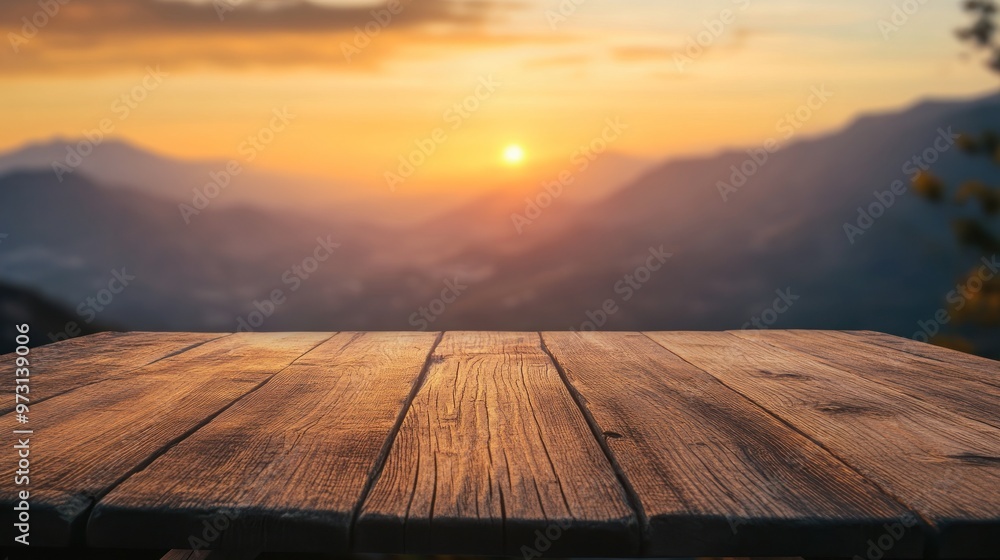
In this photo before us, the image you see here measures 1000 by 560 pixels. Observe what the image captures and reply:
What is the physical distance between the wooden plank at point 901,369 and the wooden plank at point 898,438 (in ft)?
0.15

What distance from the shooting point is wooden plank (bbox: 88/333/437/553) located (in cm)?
89

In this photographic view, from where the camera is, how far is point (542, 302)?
2112 inches

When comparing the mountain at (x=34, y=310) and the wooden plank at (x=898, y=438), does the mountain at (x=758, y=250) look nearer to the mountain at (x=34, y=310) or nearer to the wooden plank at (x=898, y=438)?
the mountain at (x=34, y=310)

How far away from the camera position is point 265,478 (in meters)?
1.00

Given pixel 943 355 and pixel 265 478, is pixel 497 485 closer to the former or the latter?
pixel 265 478

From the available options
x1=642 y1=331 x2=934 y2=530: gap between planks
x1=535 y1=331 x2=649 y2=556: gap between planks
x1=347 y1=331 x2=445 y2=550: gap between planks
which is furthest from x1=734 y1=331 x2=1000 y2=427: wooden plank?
x1=347 y1=331 x2=445 y2=550: gap between planks

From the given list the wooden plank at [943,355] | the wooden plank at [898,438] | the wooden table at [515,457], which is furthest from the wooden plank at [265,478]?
the wooden plank at [943,355]

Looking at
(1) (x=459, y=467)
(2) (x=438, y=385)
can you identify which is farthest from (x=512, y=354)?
(1) (x=459, y=467)

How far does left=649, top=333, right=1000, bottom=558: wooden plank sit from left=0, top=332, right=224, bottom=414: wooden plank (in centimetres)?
134

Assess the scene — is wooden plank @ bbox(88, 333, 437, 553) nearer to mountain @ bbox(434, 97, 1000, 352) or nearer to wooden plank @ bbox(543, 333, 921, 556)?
wooden plank @ bbox(543, 333, 921, 556)

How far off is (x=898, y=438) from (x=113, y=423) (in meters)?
1.24

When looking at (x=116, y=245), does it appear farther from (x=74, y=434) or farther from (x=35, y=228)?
(x=74, y=434)

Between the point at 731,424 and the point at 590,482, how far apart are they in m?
0.38

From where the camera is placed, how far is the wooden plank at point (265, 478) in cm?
89
